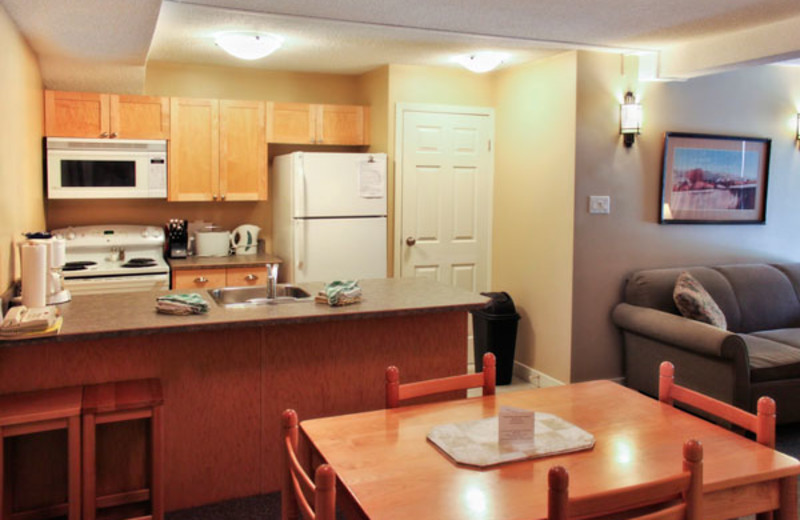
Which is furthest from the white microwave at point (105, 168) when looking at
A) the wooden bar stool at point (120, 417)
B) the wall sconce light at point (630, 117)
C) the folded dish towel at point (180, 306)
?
the wall sconce light at point (630, 117)

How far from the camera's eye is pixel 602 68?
175 inches

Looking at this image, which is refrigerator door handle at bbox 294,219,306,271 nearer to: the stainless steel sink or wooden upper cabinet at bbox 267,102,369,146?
wooden upper cabinet at bbox 267,102,369,146

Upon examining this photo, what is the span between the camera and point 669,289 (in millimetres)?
4488

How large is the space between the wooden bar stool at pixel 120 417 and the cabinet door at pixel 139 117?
2.60 metres

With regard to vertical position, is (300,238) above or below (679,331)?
above

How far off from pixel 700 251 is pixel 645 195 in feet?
2.18

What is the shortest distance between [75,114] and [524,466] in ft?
13.7

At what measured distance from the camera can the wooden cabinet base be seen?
2.66 m

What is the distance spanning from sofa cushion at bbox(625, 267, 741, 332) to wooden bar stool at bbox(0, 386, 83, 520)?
3.49 m

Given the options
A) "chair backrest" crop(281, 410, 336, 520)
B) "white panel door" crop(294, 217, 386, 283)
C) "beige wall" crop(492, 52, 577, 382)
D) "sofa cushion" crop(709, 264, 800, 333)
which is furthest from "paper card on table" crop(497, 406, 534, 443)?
"sofa cushion" crop(709, 264, 800, 333)

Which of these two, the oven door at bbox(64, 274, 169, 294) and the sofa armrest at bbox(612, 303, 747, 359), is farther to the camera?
the oven door at bbox(64, 274, 169, 294)

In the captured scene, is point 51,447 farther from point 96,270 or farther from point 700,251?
point 700,251

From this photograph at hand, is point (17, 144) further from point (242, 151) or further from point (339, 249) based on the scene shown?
point (339, 249)

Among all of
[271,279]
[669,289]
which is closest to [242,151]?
[271,279]
